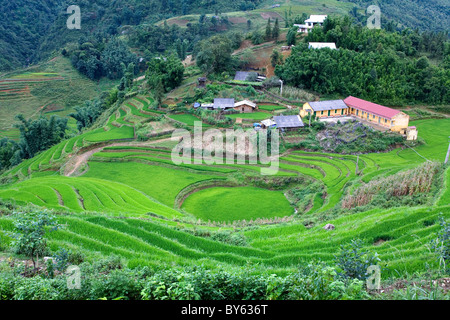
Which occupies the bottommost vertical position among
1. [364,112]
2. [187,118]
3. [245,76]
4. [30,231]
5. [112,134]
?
[112,134]

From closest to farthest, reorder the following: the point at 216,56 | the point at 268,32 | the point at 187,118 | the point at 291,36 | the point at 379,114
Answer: the point at 379,114 < the point at 187,118 < the point at 216,56 < the point at 291,36 < the point at 268,32

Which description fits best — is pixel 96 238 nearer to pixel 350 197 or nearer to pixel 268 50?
pixel 350 197

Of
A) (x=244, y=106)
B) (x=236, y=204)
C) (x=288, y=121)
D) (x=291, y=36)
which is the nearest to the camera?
(x=236, y=204)

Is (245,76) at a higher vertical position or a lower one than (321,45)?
lower

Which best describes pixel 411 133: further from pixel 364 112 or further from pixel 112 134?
pixel 112 134

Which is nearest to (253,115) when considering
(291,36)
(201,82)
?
(201,82)

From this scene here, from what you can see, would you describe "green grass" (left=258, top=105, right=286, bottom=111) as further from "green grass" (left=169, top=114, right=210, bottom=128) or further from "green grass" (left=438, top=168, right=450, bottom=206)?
"green grass" (left=438, top=168, right=450, bottom=206)

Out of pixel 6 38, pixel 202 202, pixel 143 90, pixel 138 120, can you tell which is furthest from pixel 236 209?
pixel 6 38
